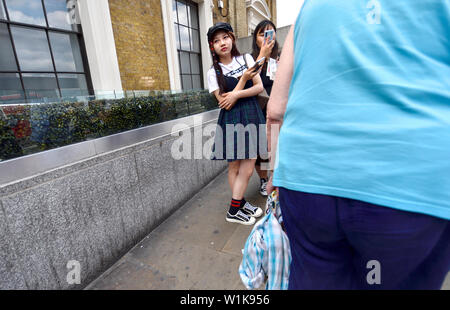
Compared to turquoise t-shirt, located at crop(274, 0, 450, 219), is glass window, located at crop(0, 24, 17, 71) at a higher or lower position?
higher

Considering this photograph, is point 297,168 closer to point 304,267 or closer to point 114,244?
point 304,267

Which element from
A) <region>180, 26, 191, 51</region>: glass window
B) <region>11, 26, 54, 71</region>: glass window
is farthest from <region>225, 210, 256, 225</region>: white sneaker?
<region>180, 26, 191, 51</region>: glass window

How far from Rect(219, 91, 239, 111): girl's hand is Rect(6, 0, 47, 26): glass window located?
321 cm

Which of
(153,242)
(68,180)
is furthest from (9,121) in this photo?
(153,242)

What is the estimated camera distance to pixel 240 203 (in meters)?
2.61

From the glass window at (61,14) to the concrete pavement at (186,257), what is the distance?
3483 millimetres

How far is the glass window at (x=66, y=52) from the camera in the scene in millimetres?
3633

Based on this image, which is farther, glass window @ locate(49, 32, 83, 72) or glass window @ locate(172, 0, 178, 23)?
glass window @ locate(172, 0, 178, 23)

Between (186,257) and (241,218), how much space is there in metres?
0.75

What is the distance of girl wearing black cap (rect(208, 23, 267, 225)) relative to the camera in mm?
2244

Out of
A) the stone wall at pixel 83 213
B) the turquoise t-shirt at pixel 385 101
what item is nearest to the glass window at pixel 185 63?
the stone wall at pixel 83 213

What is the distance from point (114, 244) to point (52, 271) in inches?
20.4

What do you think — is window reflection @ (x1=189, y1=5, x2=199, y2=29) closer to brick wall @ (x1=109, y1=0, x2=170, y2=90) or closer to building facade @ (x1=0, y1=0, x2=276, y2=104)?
building facade @ (x1=0, y1=0, x2=276, y2=104)

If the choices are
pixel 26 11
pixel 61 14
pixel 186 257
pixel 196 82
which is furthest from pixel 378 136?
pixel 196 82
